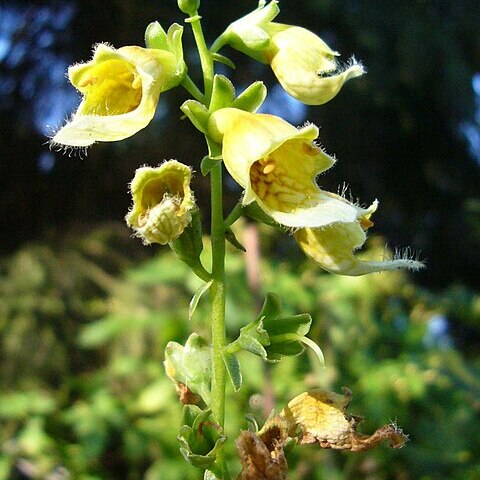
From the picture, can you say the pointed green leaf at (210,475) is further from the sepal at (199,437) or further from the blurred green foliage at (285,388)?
the blurred green foliage at (285,388)

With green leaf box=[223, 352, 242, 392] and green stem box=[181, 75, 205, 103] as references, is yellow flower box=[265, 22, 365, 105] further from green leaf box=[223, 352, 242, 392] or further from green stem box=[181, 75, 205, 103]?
green leaf box=[223, 352, 242, 392]

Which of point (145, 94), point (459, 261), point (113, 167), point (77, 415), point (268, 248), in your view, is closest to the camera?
point (145, 94)

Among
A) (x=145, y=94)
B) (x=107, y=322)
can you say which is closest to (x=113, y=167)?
(x=107, y=322)

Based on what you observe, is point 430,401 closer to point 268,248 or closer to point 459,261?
point 268,248

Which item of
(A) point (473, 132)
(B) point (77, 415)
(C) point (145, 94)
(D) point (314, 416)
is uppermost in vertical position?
(C) point (145, 94)

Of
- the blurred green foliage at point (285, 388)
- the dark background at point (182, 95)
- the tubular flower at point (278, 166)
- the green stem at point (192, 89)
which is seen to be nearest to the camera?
the tubular flower at point (278, 166)

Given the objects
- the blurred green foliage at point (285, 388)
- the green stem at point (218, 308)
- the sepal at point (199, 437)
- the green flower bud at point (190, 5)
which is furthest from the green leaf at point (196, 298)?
the blurred green foliage at point (285, 388)
